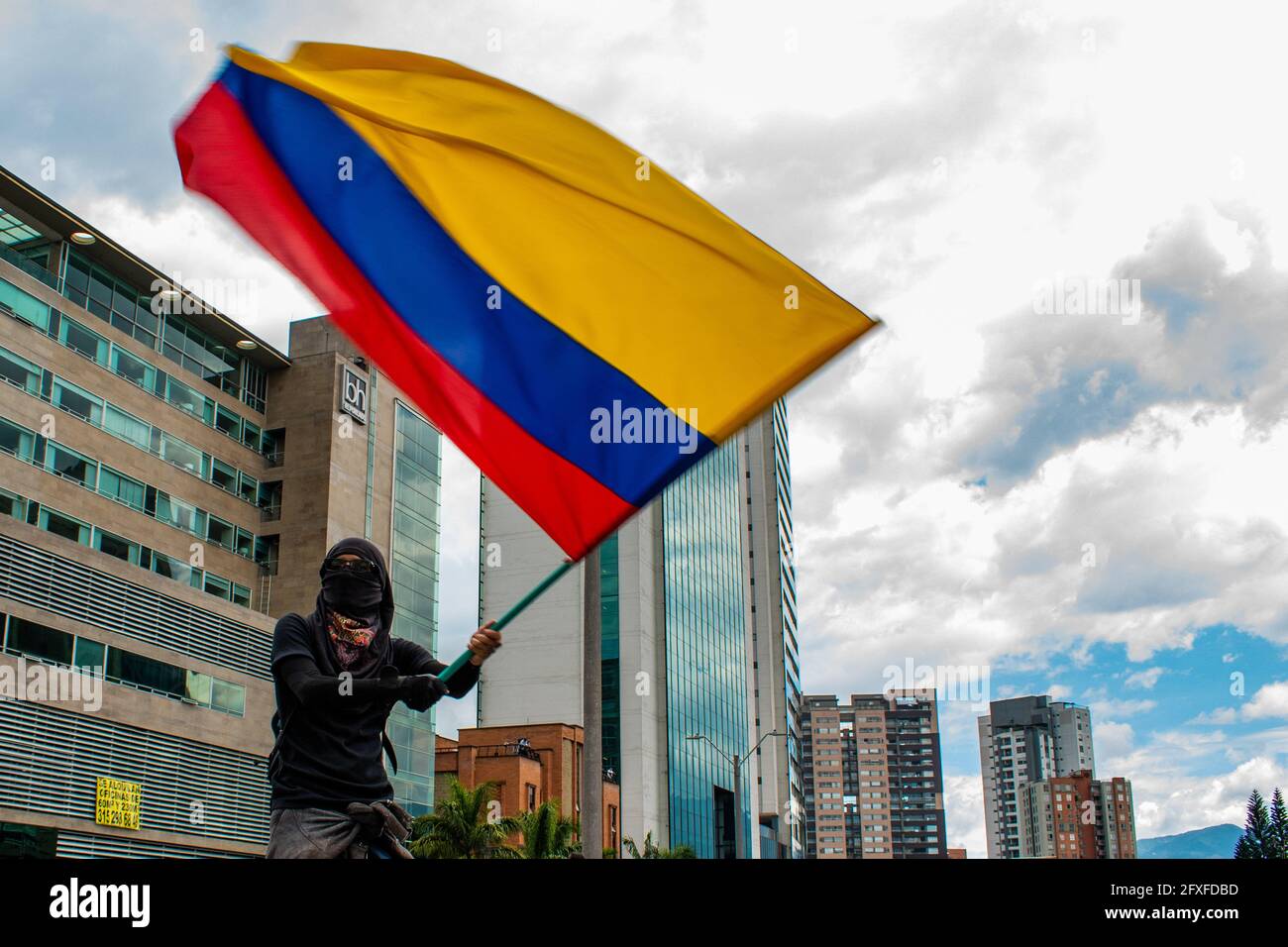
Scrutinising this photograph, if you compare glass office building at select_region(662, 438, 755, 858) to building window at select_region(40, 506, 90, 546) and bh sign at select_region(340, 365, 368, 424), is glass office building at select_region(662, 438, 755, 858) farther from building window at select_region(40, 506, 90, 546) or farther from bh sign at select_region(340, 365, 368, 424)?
building window at select_region(40, 506, 90, 546)

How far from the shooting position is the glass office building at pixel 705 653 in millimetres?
96562

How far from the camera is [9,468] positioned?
144ft

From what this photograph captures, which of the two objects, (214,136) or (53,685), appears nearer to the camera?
(214,136)

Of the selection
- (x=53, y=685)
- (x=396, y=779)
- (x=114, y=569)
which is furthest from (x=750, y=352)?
(x=396, y=779)

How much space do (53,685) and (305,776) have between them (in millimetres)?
39747

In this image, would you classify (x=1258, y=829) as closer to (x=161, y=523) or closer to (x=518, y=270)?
(x=161, y=523)

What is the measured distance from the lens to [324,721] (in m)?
5.20

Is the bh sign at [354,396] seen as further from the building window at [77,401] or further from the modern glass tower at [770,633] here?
the modern glass tower at [770,633]

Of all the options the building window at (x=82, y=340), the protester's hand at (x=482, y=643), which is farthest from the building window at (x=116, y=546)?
the protester's hand at (x=482, y=643)

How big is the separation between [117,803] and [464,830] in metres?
14.1

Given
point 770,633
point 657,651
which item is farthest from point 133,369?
point 770,633

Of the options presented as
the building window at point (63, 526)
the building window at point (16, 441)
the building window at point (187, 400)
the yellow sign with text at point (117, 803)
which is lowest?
the yellow sign with text at point (117, 803)

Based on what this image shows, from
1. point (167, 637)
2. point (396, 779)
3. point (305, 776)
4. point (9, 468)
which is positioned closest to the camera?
point (305, 776)
